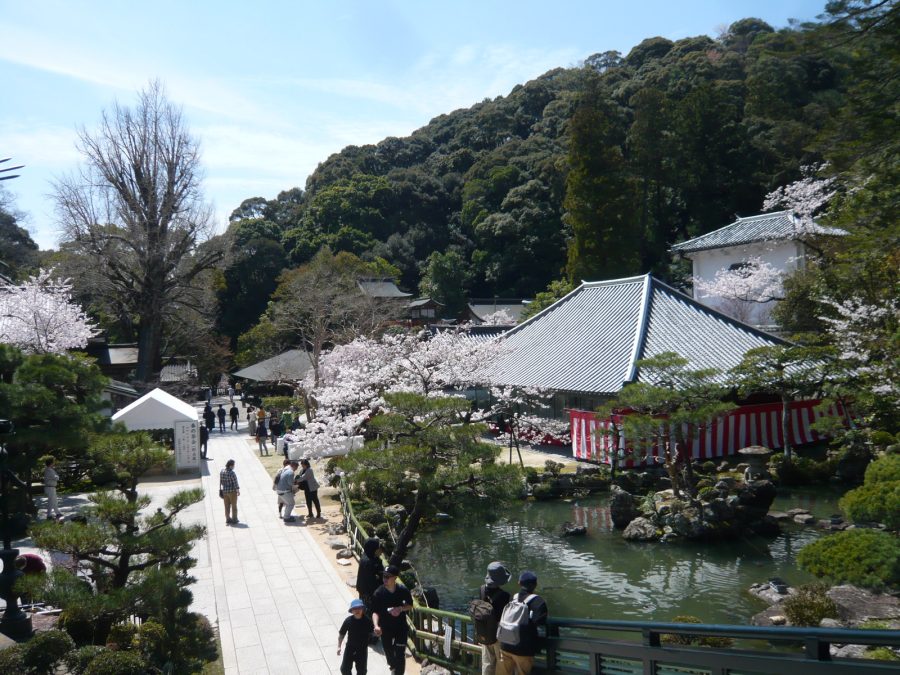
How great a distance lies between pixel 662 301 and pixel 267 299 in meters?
38.4

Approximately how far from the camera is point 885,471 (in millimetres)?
9086

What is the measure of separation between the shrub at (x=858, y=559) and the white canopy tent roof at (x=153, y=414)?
16.1 metres

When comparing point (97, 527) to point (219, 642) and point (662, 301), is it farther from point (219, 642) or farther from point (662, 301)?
point (662, 301)

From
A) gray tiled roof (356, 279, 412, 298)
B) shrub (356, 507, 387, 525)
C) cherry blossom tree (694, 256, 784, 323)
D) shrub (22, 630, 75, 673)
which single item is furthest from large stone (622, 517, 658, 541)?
gray tiled roof (356, 279, 412, 298)

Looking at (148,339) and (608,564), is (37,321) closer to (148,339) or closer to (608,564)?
(148,339)

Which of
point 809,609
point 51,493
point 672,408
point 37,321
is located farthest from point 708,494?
point 37,321

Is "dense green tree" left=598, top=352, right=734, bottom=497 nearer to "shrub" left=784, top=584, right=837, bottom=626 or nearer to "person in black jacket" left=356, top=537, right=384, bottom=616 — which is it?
"shrub" left=784, top=584, right=837, bottom=626

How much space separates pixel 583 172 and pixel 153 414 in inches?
1065

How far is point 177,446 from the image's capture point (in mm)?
18969

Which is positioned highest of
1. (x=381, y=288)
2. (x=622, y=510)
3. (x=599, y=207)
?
(x=599, y=207)

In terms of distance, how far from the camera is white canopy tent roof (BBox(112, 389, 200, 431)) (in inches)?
741

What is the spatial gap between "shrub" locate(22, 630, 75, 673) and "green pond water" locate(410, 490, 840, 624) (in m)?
4.95

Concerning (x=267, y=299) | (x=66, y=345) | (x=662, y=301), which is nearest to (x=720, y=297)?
(x=662, y=301)

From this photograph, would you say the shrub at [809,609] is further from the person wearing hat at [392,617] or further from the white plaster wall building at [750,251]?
the white plaster wall building at [750,251]
